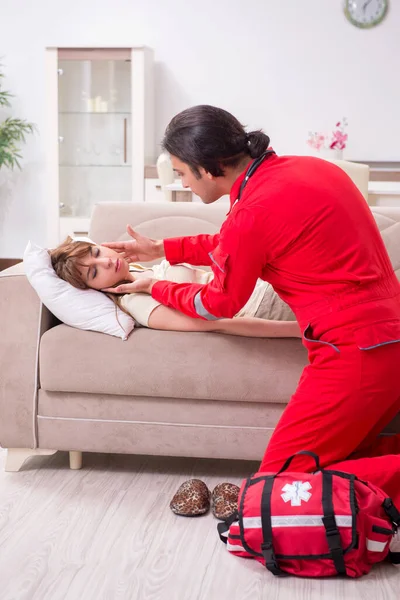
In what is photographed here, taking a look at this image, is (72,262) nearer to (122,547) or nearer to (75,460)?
(75,460)

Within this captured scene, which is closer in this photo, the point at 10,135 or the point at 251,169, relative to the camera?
the point at 251,169

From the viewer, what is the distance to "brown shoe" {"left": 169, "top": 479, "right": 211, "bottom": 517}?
2.19 m

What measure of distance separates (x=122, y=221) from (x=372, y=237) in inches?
46.8

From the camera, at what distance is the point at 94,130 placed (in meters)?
5.72

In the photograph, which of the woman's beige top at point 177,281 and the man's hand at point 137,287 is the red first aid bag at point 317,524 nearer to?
the woman's beige top at point 177,281

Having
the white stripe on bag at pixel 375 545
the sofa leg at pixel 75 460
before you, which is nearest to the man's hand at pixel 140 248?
the sofa leg at pixel 75 460

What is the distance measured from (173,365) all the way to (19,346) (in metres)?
0.50

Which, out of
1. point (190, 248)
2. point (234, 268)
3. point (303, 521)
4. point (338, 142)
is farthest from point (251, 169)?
point (338, 142)

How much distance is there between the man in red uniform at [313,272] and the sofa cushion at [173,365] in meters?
0.27

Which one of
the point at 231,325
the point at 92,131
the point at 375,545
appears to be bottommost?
the point at 375,545

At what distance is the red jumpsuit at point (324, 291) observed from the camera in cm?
190

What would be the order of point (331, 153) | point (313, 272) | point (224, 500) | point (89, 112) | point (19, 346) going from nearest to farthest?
point (313, 272), point (224, 500), point (19, 346), point (331, 153), point (89, 112)

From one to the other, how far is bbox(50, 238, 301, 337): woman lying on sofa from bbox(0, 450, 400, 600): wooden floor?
0.51m

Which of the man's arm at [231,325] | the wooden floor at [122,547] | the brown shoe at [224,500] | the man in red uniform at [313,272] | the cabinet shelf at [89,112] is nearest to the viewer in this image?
the wooden floor at [122,547]
